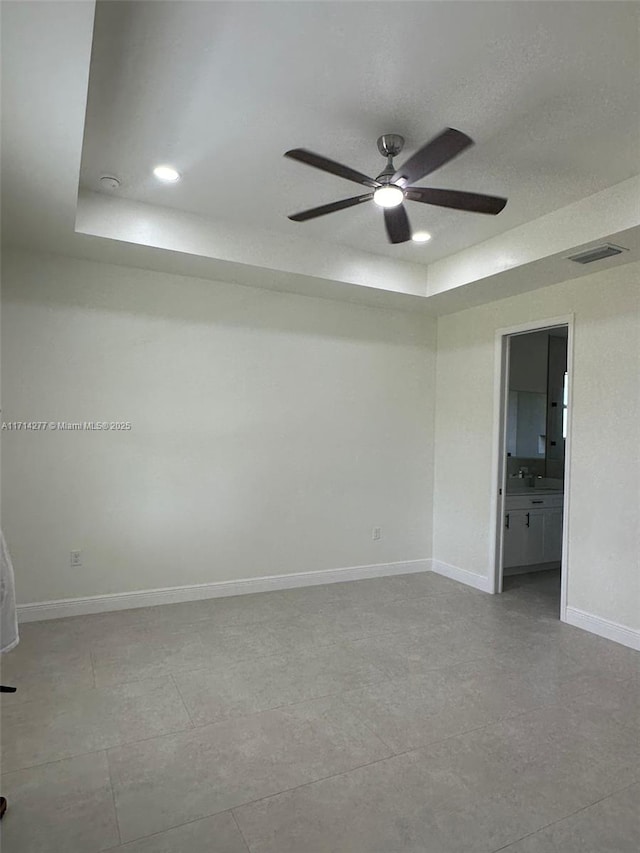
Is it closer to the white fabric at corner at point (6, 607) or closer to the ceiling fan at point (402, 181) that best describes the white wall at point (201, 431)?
the ceiling fan at point (402, 181)

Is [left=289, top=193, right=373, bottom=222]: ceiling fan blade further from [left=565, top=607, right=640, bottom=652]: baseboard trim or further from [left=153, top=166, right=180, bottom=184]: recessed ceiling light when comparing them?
[left=565, top=607, right=640, bottom=652]: baseboard trim

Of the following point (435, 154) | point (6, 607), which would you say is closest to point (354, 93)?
point (435, 154)

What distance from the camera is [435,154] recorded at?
7.16ft

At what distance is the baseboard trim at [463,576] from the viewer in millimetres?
4633

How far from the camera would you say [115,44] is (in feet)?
6.75

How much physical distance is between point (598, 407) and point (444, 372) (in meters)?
1.74

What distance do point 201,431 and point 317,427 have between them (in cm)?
106

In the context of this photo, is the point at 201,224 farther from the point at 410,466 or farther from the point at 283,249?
the point at 410,466

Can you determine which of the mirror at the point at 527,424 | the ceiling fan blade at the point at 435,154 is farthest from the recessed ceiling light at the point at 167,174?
the mirror at the point at 527,424

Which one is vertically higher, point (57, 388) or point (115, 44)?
point (115, 44)

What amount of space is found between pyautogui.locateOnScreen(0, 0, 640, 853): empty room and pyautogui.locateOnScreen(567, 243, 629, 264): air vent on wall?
33mm

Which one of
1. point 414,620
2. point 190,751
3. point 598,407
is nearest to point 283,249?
point 598,407

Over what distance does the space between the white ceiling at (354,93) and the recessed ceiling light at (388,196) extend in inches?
13.0

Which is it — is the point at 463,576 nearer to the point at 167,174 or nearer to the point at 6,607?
the point at 6,607
